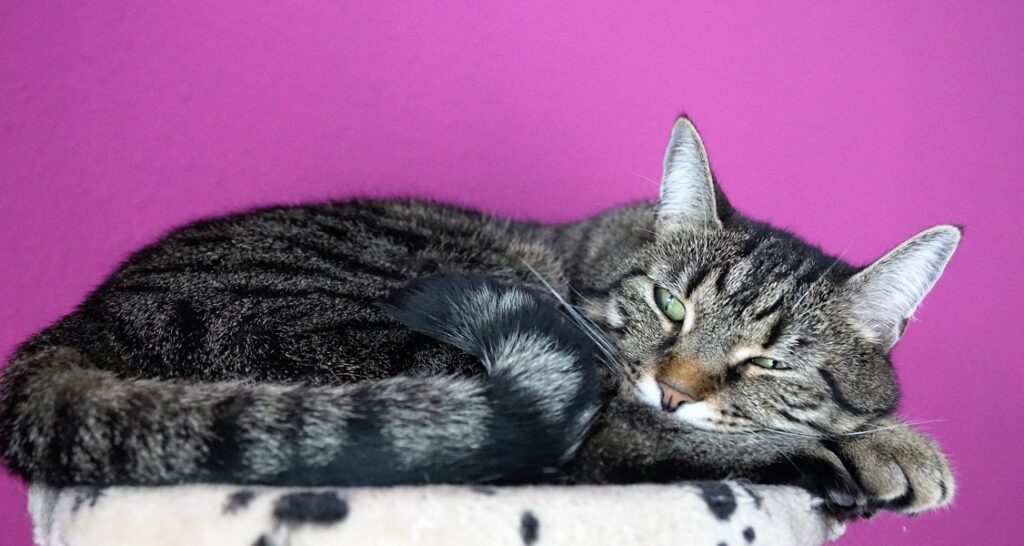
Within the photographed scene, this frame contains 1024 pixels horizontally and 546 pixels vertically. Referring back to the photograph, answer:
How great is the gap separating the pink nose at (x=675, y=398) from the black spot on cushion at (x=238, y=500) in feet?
1.99

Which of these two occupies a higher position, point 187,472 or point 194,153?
point 194,153

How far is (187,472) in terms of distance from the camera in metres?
0.86

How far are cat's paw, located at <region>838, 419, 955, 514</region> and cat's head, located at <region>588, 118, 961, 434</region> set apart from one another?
3 cm

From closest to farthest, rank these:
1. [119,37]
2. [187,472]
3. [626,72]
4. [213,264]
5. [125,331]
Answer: [187,472] → [125,331] → [213,264] → [119,37] → [626,72]

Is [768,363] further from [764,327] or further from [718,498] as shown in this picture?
[718,498]

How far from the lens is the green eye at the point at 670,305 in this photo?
1.26 m

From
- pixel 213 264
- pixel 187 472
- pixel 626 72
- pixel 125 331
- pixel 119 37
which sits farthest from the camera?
pixel 626 72

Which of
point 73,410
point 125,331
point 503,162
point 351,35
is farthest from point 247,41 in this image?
point 73,410

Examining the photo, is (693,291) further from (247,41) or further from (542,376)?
(247,41)

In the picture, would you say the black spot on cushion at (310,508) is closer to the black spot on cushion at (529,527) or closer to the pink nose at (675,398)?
the black spot on cushion at (529,527)

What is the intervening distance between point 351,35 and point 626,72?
60cm

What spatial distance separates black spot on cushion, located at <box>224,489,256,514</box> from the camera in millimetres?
811

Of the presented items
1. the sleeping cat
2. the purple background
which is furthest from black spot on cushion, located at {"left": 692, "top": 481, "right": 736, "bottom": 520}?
the purple background

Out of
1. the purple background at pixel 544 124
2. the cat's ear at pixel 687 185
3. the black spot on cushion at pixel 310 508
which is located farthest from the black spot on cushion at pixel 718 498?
the purple background at pixel 544 124
